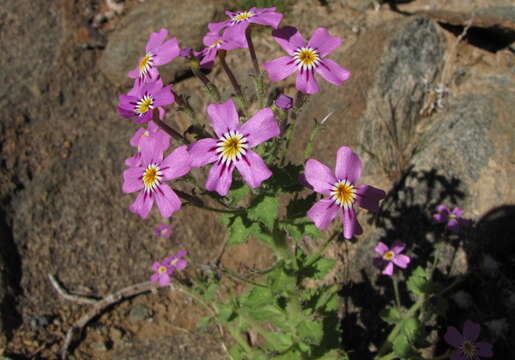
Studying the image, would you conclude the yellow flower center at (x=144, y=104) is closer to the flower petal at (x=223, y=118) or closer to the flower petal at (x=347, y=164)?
the flower petal at (x=223, y=118)

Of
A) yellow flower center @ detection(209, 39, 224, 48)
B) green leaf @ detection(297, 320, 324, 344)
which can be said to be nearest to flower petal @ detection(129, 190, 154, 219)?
yellow flower center @ detection(209, 39, 224, 48)

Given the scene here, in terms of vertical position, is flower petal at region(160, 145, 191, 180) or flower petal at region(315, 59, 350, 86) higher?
flower petal at region(315, 59, 350, 86)

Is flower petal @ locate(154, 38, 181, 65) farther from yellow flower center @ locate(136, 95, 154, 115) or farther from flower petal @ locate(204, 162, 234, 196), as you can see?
flower petal @ locate(204, 162, 234, 196)

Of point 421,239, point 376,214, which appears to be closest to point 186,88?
point 376,214

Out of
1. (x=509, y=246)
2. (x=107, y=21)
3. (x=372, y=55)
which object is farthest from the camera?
(x=107, y=21)

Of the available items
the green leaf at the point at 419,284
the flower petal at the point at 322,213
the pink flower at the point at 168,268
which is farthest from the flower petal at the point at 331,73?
the pink flower at the point at 168,268

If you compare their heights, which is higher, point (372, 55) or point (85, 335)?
point (372, 55)

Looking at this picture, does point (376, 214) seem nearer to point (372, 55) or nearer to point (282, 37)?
point (372, 55)
